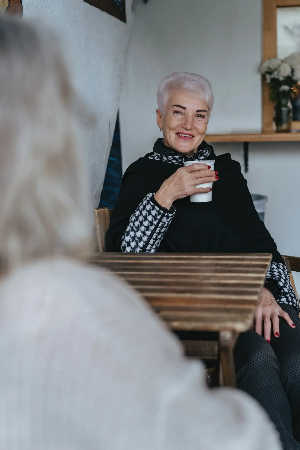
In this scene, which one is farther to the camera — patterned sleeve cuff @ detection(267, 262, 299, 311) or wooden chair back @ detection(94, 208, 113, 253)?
wooden chair back @ detection(94, 208, 113, 253)

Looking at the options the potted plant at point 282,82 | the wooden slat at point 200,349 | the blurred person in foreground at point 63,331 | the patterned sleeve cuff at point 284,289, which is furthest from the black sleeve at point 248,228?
the potted plant at point 282,82

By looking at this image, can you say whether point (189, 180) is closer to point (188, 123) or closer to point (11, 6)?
point (188, 123)

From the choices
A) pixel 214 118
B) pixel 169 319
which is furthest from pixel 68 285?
pixel 214 118

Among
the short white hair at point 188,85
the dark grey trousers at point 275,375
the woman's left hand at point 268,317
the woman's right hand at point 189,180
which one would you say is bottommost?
the dark grey trousers at point 275,375

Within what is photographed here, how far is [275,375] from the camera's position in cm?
141

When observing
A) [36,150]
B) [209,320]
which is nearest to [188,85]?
[209,320]

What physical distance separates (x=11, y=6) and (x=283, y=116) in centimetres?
208

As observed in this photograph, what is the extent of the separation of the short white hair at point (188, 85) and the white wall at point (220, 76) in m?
1.49

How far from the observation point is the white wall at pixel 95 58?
191 centimetres

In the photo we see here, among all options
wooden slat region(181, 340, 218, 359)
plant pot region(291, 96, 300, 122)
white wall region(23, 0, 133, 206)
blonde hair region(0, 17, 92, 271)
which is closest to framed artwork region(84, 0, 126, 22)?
white wall region(23, 0, 133, 206)

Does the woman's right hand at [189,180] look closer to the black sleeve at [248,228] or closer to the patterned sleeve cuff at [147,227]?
the patterned sleeve cuff at [147,227]

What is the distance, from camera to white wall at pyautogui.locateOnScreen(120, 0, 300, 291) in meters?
3.32

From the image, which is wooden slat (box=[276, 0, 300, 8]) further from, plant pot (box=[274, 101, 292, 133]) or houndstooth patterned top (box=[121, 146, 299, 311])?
houndstooth patterned top (box=[121, 146, 299, 311])

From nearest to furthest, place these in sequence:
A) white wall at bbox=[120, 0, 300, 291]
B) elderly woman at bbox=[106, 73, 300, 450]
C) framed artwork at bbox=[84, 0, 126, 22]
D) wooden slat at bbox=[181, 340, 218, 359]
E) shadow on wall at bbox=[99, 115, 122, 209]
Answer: wooden slat at bbox=[181, 340, 218, 359]
elderly woman at bbox=[106, 73, 300, 450]
framed artwork at bbox=[84, 0, 126, 22]
shadow on wall at bbox=[99, 115, 122, 209]
white wall at bbox=[120, 0, 300, 291]
